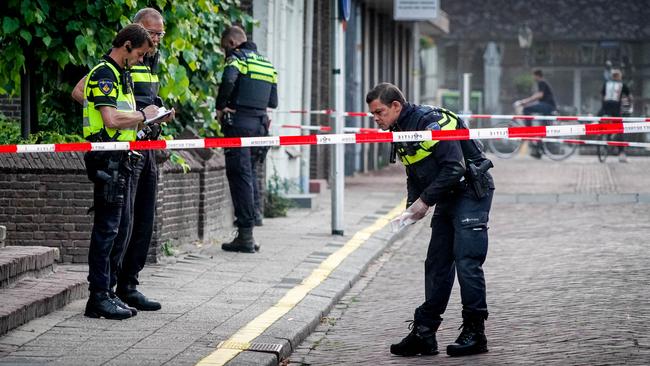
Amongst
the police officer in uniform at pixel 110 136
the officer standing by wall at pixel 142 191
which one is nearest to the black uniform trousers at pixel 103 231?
the police officer in uniform at pixel 110 136

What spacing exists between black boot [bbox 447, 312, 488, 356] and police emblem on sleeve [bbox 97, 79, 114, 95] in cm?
247

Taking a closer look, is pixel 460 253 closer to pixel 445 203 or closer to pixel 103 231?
pixel 445 203

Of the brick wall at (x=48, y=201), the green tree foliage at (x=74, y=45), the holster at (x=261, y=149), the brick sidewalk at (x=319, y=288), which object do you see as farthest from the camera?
the holster at (x=261, y=149)

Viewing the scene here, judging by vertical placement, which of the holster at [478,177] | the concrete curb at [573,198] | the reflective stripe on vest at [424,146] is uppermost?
the reflective stripe on vest at [424,146]

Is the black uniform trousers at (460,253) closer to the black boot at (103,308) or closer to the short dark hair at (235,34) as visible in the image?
the black boot at (103,308)

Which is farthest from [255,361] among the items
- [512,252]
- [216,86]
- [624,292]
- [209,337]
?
[216,86]

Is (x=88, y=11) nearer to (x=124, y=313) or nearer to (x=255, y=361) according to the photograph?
(x=124, y=313)

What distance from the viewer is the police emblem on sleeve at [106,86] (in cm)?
867

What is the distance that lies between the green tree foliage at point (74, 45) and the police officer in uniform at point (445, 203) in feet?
12.8

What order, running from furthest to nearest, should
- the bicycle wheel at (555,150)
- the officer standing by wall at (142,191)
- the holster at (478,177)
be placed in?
the bicycle wheel at (555,150) → the officer standing by wall at (142,191) → the holster at (478,177)

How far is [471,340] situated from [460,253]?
48 centimetres

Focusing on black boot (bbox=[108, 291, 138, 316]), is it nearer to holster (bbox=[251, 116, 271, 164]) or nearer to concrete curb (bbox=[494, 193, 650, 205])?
holster (bbox=[251, 116, 271, 164])

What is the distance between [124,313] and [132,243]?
743mm

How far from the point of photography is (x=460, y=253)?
8.13 metres
